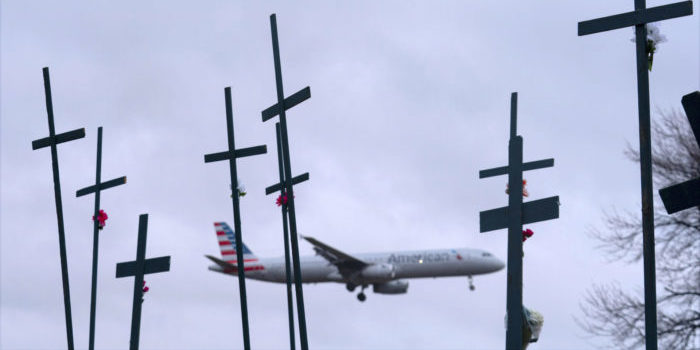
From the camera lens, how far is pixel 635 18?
31.4 feet

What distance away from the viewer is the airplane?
197 ft

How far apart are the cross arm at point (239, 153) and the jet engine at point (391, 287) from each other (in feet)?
163

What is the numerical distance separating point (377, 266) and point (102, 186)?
44378 mm

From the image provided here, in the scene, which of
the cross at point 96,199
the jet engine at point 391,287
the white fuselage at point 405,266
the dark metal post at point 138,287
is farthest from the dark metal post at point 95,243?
the jet engine at point 391,287

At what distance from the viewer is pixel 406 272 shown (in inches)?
2421

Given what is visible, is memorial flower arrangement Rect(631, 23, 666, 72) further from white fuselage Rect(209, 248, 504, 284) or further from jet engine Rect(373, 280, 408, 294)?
jet engine Rect(373, 280, 408, 294)

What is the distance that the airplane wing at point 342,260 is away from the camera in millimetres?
60062

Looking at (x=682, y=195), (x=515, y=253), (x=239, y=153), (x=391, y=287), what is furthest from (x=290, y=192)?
(x=391, y=287)

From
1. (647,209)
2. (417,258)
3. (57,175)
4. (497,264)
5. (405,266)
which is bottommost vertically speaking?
(647,209)

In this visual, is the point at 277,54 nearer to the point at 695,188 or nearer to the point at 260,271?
the point at 695,188

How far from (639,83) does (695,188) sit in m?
3.00

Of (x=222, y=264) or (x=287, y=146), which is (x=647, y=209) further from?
(x=222, y=264)

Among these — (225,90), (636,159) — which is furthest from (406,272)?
(225,90)

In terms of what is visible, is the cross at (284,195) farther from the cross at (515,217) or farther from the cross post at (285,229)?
the cross at (515,217)
